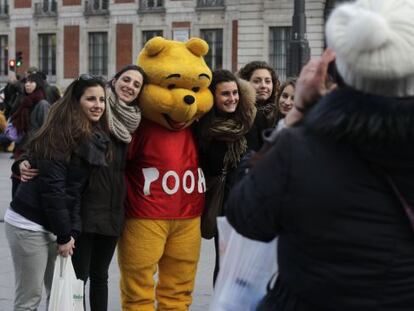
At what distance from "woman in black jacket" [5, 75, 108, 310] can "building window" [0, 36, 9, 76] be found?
34.5 m

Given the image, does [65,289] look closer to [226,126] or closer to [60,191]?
[60,191]

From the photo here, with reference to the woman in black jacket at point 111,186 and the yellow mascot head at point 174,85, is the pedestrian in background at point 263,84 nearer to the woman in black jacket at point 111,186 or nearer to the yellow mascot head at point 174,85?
the yellow mascot head at point 174,85

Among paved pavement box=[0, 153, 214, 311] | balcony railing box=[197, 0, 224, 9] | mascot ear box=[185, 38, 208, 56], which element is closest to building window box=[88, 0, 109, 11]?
balcony railing box=[197, 0, 224, 9]

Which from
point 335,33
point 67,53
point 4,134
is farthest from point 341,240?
point 67,53

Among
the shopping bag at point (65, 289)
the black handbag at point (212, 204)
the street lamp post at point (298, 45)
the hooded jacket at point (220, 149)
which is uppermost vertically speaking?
the street lamp post at point (298, 45)

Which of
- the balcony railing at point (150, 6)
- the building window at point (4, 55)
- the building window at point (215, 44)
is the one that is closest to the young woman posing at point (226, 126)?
the building window at point (215, 44)

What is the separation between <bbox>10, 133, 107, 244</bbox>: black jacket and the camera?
12.6 ft

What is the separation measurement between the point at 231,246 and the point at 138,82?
7.28 ft

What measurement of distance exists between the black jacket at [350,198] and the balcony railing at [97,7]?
114 ft

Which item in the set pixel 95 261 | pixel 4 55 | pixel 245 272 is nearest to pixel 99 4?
pixel 4 55

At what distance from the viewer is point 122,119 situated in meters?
4.24

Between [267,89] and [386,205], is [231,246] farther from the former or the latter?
[267,89]

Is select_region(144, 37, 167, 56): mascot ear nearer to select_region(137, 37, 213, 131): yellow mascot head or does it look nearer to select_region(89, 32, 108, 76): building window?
select_region(137, 37, 213, 131): yellow mascot head

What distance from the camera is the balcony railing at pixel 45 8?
37.0 m
